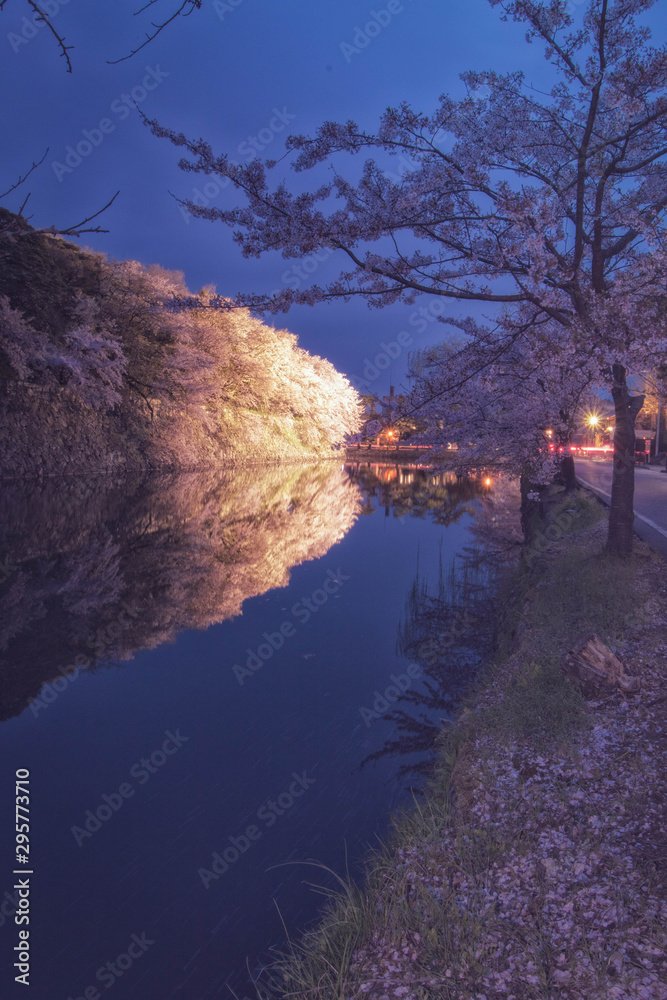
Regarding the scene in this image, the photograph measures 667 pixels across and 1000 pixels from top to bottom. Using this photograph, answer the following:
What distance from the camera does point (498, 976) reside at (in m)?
2.52

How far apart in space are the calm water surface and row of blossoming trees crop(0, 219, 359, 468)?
802 cm

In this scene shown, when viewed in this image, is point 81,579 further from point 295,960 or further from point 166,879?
point 295,960

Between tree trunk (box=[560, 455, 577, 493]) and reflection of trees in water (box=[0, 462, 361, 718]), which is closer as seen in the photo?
reflection of trees in water (box=[0, 462, 361, 718])

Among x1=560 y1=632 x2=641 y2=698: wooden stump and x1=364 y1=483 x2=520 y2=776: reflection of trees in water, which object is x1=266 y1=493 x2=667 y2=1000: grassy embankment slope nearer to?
x1=560 y1=632 x2=641 y2=698: wooden stump

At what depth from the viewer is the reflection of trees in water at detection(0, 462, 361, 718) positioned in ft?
28.7

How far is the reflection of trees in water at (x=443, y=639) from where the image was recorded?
22.0 feet

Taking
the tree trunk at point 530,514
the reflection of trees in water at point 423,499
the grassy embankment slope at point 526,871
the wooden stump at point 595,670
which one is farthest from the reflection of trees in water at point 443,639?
the reflection of trees in water at point 423,499

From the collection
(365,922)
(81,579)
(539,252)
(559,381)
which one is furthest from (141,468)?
(365,922)

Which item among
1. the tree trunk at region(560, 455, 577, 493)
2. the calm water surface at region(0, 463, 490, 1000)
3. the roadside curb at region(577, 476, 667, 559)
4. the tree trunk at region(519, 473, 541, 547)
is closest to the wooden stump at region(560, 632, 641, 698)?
the calm water surface at region(0, 463, 490, 1000)

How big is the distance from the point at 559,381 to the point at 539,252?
14.7ft

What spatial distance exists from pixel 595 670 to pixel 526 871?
2.44m

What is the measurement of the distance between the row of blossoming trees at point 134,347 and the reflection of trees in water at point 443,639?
1045cm

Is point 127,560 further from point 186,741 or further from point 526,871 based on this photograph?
point 526,871

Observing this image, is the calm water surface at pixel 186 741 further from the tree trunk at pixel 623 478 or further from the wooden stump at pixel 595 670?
the tree trunk at pixel 623 478
